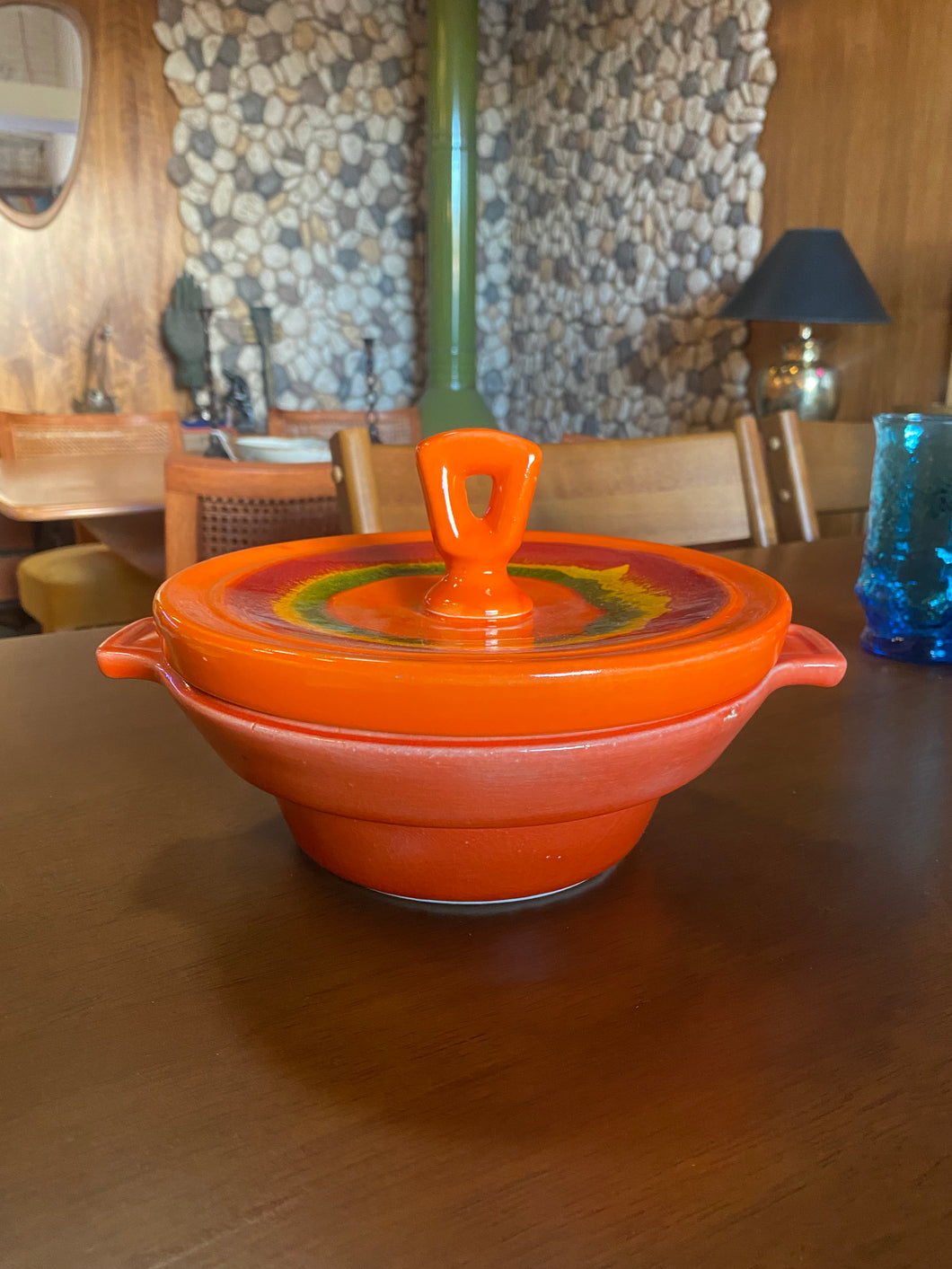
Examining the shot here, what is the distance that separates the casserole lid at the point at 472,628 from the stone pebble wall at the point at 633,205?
3266 millimetres

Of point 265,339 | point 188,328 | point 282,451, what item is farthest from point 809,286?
point 188,328

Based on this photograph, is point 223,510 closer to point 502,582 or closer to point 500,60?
point 502,582

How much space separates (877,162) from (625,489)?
2.35 meters

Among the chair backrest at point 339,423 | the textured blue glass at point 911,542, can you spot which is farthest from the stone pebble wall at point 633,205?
the textured blue glass at point 911,542

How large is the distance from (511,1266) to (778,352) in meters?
3.41

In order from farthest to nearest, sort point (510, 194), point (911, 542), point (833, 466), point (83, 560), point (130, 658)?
point (510, 194)
point (83, 560)
point (833, 466)
point (911, 542)
point (130, 658)

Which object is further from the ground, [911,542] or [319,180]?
[319,180]

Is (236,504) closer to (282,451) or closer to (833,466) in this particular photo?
(282,451)

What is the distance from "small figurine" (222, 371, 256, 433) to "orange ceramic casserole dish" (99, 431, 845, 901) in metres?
3.44

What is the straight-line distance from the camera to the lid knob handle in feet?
1.26

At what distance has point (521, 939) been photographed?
1.20 feet

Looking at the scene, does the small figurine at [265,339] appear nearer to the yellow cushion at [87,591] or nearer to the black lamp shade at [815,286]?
the yellow cushion at [87,591]

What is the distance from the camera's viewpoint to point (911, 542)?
0.72 m

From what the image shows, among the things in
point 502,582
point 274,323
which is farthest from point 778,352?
point 502,582
